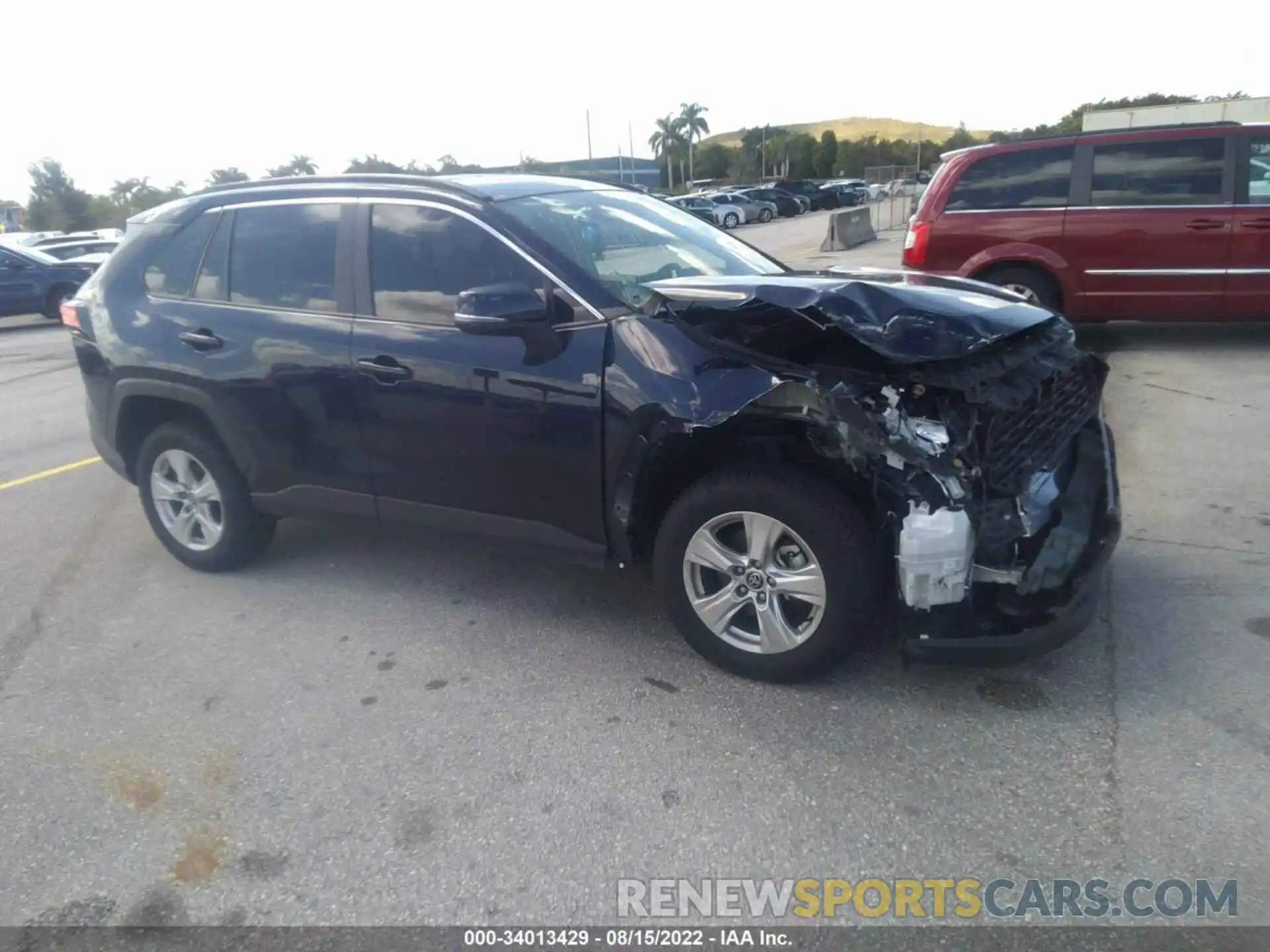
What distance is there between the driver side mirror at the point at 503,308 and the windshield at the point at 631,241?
30cm

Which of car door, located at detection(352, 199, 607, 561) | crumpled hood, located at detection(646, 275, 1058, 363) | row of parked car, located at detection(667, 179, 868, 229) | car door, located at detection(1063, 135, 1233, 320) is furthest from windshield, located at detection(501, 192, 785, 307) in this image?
row of parked car, located at detection(667, 179, 868, 229)

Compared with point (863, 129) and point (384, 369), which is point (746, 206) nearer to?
point (384, 369)

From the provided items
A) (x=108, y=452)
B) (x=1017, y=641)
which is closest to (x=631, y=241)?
(x=1017, y=641)

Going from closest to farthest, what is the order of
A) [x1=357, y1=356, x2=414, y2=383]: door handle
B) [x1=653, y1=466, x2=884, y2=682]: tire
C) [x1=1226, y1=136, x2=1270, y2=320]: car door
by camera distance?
[x1=653, y1=466, x2=884, y2=682]: tire → [x1=357, y1=356, x2=414, y2=383]: door handle → [x1=1226, y1=136, x2=1270, y2=320]: car door

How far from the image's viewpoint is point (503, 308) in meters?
3.71

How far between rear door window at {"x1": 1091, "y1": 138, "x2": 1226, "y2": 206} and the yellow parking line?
329 inches

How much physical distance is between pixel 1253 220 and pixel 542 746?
8009 millimetres

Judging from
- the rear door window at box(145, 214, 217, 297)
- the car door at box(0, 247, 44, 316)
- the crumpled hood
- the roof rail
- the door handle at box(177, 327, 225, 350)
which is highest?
the roof rail

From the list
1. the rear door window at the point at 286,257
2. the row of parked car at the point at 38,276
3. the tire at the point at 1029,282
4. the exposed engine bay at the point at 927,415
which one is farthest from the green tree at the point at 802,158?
the exposed engine bay at the point at 927,415

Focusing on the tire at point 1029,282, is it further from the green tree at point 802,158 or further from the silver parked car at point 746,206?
the green tree at point 802,158

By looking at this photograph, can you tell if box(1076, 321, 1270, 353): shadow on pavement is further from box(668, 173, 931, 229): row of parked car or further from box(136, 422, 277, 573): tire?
box(668, 173, 931, 229): row of parked car

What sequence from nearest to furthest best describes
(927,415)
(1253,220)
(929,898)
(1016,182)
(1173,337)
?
1. (929,898)
2. (927,415)
3. (1253,220)
4. (1016,182)
5. (1173,337)

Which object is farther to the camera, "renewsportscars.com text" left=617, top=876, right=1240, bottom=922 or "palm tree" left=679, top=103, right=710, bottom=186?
"palm tree" left=679, top=103, right=710, bottom=186

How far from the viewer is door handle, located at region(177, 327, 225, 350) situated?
4645mm
